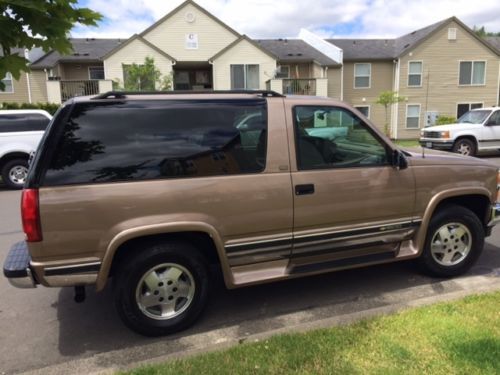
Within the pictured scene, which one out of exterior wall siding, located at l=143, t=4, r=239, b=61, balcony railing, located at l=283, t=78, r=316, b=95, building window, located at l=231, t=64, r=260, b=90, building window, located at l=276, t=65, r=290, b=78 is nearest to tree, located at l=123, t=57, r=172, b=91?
exterior wall siding, located at l=143, t=4, r=239, b=61

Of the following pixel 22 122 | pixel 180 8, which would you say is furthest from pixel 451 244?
pixel 180 8

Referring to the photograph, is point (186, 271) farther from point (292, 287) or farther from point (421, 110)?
point (421, 110)

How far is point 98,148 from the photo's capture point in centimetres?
321

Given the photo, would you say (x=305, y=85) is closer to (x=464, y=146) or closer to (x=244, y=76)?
(x=244, y=76)

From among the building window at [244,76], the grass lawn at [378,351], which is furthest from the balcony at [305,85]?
the grass lawn at [378,351]

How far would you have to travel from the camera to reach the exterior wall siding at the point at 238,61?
80.4 ft

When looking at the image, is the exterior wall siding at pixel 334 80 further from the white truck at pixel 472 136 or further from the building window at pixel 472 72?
the white truck at pixel 472 136

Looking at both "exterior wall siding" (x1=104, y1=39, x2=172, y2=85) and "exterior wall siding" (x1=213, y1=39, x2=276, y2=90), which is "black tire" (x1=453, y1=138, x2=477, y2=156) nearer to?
"exterior wall siding" (x1=213, y1=39, x2=276, y2=90)

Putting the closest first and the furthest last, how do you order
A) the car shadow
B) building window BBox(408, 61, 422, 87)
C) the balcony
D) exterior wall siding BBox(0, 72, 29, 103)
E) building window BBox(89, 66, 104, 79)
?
the car shadow, exterior wall siding BBox(0, 72, 29, 103), the balcony, building window BBox(89, 66, 104, 79), building window BBox(408, 61, 422, 87)

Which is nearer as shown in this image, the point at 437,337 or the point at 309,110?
the point at 437,337

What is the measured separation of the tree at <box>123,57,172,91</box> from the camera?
21.7 m

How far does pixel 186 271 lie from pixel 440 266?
2.64 metres

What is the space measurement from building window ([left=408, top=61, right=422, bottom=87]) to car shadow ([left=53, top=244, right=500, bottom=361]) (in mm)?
24789

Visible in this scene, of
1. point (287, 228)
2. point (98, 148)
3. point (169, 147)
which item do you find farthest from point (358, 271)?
point (98, 148)
